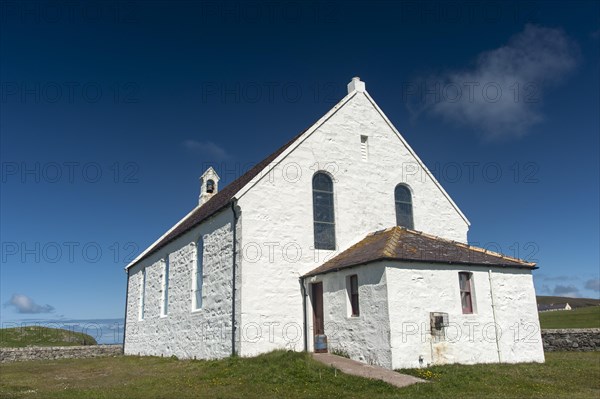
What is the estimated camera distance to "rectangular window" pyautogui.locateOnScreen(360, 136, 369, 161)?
2158 cm

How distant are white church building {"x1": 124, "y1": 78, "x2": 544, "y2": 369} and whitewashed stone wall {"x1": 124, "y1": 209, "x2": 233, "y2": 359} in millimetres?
103

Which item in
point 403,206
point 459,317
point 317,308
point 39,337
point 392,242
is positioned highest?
point 403,206

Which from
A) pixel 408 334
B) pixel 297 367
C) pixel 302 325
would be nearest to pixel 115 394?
pixel 297 367

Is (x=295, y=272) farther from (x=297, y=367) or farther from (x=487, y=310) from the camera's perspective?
(x=487, y=310)

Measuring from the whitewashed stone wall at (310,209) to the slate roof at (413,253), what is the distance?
1.31 metres

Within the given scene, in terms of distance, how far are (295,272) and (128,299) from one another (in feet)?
65.5

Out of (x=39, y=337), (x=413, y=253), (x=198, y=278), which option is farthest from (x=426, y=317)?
(x=39, y=337)

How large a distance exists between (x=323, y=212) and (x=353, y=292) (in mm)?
4414

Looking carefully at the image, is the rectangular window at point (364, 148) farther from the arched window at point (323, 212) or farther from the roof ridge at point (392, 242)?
the roof ridge at point (392, 242)

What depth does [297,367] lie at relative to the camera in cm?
1394

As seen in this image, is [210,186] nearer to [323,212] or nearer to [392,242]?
[323,212]

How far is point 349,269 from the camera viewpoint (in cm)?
1639

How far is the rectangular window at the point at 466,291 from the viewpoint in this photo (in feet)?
52.4

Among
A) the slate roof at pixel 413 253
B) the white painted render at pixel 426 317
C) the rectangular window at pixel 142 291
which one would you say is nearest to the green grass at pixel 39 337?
the rectangular window at pixel 142 291
